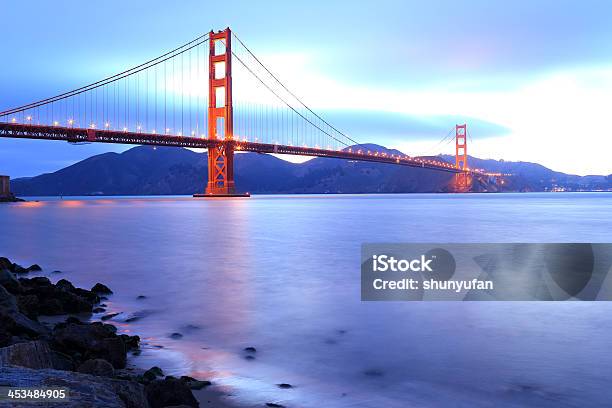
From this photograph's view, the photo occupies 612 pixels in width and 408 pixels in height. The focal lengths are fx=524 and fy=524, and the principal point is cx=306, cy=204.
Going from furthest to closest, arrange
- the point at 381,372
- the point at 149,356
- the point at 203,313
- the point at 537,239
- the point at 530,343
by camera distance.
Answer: the point at 537,239, the point at 203,313, the point at 530,343, the point at 149,356, the point at 381,372

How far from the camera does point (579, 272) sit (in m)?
11.1

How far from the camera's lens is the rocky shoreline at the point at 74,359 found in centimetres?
261

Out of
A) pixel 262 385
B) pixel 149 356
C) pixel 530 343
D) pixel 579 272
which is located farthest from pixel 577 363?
pixel 579 272

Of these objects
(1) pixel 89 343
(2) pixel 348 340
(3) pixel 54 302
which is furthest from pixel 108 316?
(2) pixel 348 340

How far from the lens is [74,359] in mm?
4562

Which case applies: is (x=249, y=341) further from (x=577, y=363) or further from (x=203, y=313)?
(x=577, y=363)

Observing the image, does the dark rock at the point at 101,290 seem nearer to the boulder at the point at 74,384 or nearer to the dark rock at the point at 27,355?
the dark rock at the point at 27,355

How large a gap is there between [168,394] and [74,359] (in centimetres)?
141

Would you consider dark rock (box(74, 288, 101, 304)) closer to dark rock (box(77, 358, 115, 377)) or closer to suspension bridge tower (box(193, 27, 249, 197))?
dark rock (box(77, 358, 115, 377))

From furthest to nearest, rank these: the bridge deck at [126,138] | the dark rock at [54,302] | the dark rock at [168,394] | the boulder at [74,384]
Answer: the bridge deck at [126,138]
the dark rock at [54,302]
the dark rock at [168,394]
the boulder at [74,384]

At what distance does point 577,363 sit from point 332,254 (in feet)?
35.4

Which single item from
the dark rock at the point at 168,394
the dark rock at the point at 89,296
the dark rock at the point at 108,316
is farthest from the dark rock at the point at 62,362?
the dark rock at the point at 89,296

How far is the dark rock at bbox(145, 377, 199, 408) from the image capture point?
3592 millimetres

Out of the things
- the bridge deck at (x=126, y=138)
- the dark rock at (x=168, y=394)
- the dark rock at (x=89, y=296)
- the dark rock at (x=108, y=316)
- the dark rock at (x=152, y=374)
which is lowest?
the dark rock at (x=108, y=316)
